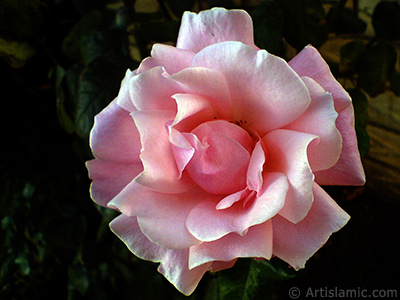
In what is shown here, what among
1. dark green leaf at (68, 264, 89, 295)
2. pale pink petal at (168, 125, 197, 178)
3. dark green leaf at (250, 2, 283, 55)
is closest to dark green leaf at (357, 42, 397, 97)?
dark green leaf at (250, 2, 283, 55)

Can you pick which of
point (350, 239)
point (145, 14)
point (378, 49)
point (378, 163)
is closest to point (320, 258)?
point (350, 239)

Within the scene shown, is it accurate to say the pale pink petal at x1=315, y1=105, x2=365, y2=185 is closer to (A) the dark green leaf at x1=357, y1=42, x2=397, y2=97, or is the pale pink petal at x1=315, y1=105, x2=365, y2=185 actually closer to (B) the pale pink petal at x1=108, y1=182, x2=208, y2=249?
(B) the pale pink petal at x1=108, y1=182, x2=208, y2=249

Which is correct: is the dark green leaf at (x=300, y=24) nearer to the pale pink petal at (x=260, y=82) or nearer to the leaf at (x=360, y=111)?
the leaf at (x=360, y=111)

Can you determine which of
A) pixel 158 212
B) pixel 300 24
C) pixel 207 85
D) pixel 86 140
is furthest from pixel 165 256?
pixel 300 24

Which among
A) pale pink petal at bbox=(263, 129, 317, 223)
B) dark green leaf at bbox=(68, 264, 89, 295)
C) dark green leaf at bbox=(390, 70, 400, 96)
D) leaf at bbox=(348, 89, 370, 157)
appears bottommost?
dark green leaf at bbox=(68, 264, 89, 295)

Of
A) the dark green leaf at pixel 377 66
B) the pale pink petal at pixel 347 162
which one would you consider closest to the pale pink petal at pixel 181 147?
the pale pink petal at pixel 347 162

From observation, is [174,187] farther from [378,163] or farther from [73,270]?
[378,163]
